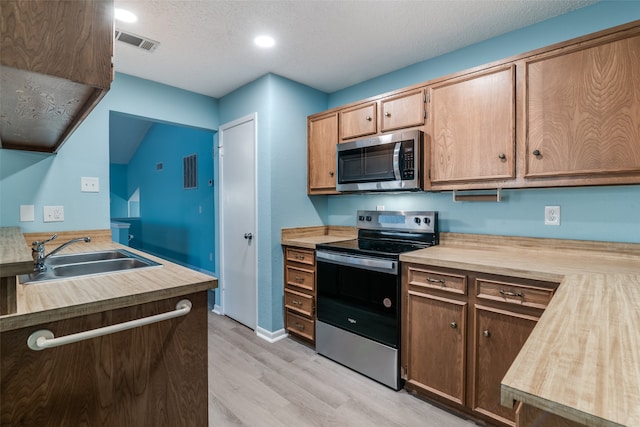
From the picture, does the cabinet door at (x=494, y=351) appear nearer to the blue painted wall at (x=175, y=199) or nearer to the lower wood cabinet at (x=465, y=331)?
the lower wood cabinet at (x=465, y=331)

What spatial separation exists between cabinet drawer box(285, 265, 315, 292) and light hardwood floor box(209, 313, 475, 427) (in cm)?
55

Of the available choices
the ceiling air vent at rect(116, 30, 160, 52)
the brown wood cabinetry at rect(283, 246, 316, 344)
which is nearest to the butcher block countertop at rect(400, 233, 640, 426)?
the brown wood cabinetry at rect(283, 246, 316, 344)

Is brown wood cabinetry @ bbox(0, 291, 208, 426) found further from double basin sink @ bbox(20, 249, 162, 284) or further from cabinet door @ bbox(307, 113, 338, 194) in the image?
cabinet door @ bbox(307, 113, 338, 194)

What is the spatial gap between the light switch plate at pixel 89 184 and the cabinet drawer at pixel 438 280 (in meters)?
2.52

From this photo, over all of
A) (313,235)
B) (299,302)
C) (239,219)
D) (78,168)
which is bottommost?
(299,302)

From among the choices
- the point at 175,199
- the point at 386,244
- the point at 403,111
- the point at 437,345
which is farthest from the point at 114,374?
the point at 175,199

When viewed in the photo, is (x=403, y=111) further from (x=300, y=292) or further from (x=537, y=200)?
(x=300, y=292)

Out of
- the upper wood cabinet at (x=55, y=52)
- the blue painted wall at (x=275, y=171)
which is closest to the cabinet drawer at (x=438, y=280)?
the blue painted wall at (x=275, y=171)

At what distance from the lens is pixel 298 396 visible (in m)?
2.02

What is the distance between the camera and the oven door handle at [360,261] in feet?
6.72

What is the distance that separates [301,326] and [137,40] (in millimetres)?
2595

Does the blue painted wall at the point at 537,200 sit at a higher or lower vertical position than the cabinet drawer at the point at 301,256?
higher

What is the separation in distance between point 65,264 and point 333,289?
5.58 ft

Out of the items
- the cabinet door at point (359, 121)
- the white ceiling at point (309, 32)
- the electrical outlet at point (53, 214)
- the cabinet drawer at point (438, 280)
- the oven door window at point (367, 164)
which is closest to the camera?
the cabinet drawer at point (438, 280)
